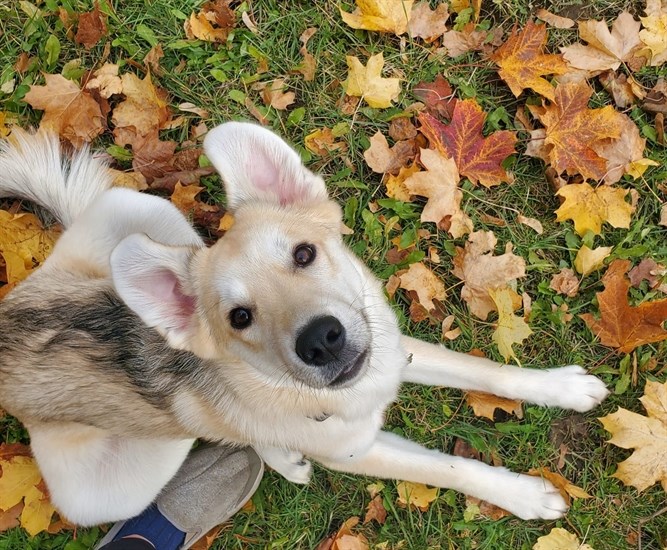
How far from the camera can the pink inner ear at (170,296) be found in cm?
271

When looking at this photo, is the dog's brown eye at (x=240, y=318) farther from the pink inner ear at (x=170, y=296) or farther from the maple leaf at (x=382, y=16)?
the maple leaf at (x=382, y=16)

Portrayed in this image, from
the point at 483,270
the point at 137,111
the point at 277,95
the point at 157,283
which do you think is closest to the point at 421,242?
the point at 483,270

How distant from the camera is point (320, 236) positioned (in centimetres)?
284

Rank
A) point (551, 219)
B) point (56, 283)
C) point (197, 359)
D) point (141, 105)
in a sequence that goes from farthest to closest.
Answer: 1. point (141, 105)
2. point (551, 219)
3. point (56, 283)
4. point (197, 359)

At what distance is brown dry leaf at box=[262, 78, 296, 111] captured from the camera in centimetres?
436

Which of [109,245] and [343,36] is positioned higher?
[343,36]

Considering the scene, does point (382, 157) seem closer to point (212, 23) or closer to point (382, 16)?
point (382, 16)

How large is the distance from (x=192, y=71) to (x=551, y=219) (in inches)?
112

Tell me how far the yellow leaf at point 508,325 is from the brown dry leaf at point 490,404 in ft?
0.91

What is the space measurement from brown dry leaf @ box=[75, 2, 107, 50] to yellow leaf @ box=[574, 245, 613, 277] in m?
3.82

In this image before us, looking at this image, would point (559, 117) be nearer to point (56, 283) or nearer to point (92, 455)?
point (56, 283)

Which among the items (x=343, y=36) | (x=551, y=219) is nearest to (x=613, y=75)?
A: (x=551, y=219)

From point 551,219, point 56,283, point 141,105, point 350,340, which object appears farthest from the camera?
point 141,105

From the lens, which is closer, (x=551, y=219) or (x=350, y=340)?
(x=350, y=340)
